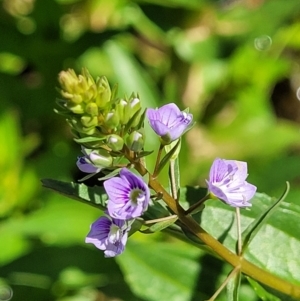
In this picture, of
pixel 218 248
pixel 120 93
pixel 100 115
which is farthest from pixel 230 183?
pixel 120 93

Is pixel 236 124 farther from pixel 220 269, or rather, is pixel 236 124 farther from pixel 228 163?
pixel 228 163

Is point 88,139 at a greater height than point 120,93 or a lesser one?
greater

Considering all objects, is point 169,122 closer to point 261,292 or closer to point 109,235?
point 109,235

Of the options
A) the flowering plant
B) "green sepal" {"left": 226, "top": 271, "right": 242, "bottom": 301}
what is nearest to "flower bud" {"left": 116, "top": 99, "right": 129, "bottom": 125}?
the flowering plant

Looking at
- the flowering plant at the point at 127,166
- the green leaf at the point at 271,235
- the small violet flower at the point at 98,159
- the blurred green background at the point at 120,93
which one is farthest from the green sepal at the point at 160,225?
the blurred green background at the point at 120,93

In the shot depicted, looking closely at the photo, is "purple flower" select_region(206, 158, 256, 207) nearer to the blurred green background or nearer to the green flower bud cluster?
the green flower bud cluster

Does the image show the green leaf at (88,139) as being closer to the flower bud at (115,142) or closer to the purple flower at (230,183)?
the flower bud at (115,142)

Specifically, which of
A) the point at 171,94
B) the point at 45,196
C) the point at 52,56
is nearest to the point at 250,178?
the point at 171,94
